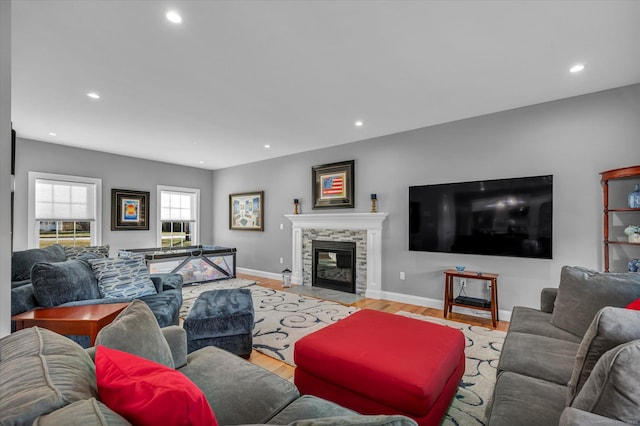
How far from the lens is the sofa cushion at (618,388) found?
875mm

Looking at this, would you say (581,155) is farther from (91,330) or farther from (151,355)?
(91,330)

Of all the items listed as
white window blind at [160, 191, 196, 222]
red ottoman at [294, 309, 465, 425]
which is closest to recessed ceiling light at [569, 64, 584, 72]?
red ottoman at [294, 309, 465, 425]

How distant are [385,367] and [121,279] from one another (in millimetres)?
2730

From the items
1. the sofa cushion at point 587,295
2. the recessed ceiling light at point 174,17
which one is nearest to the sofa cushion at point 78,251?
the recessed ceiling light at point 174,17

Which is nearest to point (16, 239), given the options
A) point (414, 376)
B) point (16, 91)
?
point (16, 91)

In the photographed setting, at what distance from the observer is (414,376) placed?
5.04 feet

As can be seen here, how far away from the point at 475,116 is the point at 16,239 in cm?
738

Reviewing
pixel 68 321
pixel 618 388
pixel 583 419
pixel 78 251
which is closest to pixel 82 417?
pixel 583 419

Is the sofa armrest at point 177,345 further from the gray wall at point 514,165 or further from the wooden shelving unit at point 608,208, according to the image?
the wooden shelving unit at point 608,208

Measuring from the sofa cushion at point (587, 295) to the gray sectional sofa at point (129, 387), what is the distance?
1.85 m

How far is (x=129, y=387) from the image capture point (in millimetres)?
823

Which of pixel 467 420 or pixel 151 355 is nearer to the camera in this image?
pixel 151 355

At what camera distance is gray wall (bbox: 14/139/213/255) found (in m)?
4.81

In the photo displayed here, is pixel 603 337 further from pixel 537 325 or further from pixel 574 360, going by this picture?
pixel 537 325
